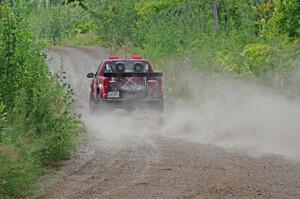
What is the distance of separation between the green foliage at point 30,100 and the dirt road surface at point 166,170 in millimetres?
482

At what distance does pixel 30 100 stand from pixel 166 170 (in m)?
3.12

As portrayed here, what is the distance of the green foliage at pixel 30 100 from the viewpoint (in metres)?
12.1

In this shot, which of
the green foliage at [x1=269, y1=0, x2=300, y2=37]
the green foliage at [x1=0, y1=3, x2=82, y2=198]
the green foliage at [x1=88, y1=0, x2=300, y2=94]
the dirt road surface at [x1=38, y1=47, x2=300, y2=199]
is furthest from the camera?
the green foliage at [x1=88, y1=0, x2=300, y2=94]

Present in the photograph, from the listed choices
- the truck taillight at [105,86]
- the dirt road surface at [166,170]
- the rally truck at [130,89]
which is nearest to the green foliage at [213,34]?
the rally truck at [130,89]

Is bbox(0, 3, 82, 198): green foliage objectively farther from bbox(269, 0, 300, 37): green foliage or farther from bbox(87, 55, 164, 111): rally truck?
bbox(269, 0, 300, 37): green foliage

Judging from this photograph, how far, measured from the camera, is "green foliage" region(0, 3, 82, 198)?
12.1 m

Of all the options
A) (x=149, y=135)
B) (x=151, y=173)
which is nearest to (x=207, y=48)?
(x=149, y=135)

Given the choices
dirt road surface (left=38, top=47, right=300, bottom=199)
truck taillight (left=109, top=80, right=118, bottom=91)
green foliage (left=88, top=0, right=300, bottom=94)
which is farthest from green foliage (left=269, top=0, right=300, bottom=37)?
truck taillight (left=109, top=80, right=118, bottom=91)

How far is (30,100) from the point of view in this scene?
13172mm

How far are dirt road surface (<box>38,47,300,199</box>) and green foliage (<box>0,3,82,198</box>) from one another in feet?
1.58

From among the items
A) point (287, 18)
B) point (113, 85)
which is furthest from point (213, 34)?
point (287, 18)

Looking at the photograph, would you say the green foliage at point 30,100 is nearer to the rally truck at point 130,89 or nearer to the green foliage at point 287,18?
the rally truck at point 130,89

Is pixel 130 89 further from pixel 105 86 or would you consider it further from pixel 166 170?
pixel 166 170

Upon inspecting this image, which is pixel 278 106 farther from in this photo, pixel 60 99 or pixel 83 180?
pixel 83 180
